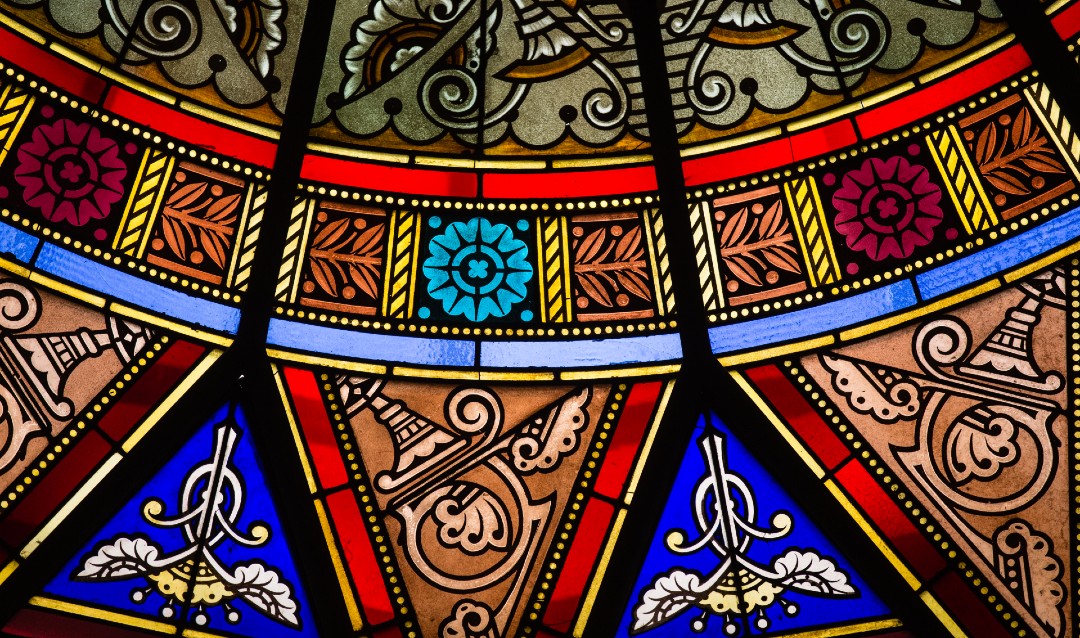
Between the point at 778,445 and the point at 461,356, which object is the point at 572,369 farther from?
the point at 778,445

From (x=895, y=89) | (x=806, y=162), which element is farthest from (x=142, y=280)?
(x=895, y=89)

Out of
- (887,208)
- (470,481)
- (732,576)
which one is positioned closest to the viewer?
(732,576)

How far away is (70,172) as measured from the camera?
17.0 ft

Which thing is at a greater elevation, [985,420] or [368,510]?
[985,420]

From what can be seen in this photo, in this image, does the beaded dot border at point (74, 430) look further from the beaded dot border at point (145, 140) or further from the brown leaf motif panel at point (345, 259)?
the brown leaf motif panel at point (345, 259)

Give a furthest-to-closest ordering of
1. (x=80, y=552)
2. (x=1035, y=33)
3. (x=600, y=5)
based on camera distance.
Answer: (x=600, y=5) → (x=1035, y=33) → (x=80, y=552)

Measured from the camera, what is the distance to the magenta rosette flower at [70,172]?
513cm

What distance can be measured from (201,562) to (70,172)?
1.41 meters

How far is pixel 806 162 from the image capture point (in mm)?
5430

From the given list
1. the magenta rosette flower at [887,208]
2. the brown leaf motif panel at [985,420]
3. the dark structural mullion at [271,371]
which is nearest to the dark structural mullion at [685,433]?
the brown leaf motif panel at [985,420]

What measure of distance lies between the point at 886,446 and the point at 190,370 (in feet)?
7.82

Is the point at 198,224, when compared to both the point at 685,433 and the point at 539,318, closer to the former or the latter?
the point at 539,318

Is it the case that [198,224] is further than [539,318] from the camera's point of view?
No

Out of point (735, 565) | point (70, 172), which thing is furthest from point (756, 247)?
point (70, 172)
